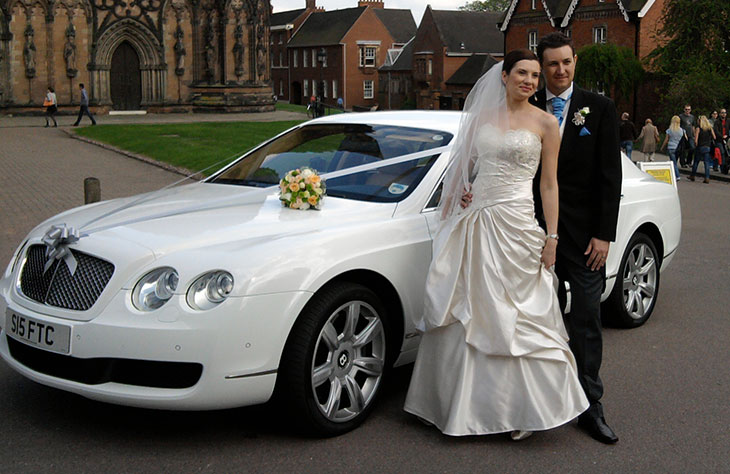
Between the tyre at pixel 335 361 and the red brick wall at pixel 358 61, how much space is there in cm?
9209

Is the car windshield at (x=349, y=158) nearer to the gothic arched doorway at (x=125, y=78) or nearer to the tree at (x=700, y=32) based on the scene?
the tree at (x=700, y=32)

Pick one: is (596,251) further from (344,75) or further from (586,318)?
(344,75)

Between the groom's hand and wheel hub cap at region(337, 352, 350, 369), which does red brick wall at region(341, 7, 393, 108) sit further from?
wheel hub cap at region(337, 352, 350, 369)

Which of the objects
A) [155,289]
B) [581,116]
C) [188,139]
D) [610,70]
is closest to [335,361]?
[155,289]

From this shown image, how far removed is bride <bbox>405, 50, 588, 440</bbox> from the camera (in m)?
4.74

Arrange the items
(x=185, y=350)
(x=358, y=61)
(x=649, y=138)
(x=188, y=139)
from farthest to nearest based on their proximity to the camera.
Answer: (x=358, y=61), (x=188, y=139), (x=649, y=138), (x=185, y=350)

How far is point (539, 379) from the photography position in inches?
188

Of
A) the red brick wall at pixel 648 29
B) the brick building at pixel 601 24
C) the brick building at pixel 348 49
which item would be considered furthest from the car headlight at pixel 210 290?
the brick building at pixel 348 49

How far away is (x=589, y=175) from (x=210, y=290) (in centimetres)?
221

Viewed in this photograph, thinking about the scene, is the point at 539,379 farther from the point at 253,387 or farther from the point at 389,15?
the point at 389,15

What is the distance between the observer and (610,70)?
46.7 metres

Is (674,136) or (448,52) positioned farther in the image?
(448,52)

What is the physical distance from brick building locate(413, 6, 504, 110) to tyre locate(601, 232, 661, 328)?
7273 centimetres

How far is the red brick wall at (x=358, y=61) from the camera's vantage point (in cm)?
9581
